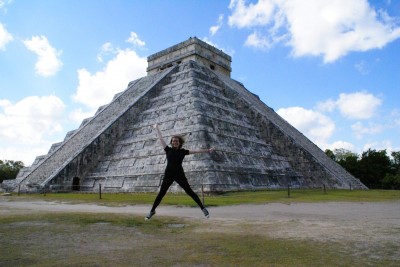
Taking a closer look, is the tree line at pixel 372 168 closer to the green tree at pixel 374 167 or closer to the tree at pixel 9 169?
the green tree at pixel 374 167

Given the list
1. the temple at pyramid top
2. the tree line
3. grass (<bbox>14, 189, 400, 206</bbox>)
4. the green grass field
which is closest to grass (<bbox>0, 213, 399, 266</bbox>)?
the green grass field

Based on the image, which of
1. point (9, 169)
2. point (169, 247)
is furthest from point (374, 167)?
point (9, 169)

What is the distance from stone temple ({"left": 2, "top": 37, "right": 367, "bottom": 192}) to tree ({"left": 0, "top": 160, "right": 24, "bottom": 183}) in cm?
2777

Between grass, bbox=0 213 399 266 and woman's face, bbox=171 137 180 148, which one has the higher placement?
woman's face, bbox=171 137 180 148

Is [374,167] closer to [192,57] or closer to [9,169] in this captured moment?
[192,57]

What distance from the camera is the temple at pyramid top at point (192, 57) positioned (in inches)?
1076

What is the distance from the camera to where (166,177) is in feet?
19.9

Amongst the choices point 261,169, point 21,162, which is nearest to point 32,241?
point 261,169

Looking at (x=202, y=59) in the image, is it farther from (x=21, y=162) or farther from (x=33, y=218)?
(x=21, y=162)

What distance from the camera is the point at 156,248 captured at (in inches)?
159

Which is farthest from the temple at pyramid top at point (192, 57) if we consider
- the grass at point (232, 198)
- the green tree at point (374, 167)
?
the green tree at point (374, 167)

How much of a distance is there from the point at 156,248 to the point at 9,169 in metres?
50.0

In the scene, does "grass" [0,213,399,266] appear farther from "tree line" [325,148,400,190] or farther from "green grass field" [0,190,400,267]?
"tree line" [325,148,400,190]

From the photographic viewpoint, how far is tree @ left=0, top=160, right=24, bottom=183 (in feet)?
146
